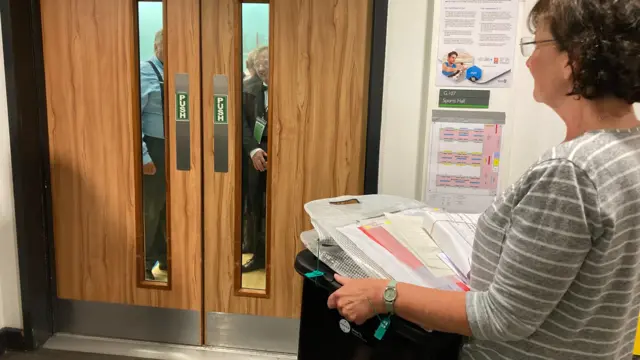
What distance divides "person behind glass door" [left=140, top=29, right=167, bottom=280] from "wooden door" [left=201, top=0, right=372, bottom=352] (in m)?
0.21

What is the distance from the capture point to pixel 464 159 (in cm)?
181

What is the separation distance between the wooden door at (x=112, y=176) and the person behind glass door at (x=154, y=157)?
3 centimetres

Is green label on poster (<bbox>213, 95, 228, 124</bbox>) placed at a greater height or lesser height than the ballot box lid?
greater

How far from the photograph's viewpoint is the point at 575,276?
2.24 ft

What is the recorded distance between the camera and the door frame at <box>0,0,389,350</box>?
1.84m

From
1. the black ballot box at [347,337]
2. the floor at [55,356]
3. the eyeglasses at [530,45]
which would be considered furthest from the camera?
the floor at [55,356]

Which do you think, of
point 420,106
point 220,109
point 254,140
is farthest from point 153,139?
point 420,106

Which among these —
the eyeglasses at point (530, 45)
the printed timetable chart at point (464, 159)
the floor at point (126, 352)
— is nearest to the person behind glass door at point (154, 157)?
the floor at point (126, 352)

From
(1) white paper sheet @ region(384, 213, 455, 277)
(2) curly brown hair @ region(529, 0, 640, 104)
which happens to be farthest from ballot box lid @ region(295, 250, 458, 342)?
(2) curly brown hair @ region(529, 0, 640, 104)

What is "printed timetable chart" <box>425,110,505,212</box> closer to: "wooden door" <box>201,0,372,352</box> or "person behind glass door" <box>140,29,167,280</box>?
"wooden door" <box>201,0,372,352</box>

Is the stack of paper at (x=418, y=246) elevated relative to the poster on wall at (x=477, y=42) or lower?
lower

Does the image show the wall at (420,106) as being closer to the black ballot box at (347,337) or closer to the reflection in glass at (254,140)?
the reflection in glass at (254,140)

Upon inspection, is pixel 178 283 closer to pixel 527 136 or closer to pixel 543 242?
pixel 527 136

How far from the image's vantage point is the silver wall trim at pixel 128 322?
217 centimetres
